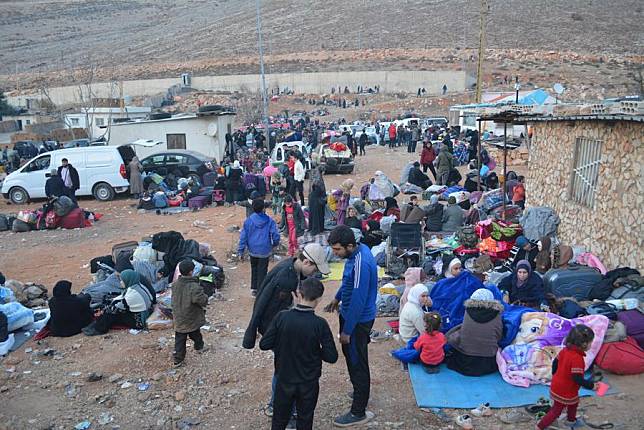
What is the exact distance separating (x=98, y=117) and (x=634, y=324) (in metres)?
31.9

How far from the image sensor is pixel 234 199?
16.1m

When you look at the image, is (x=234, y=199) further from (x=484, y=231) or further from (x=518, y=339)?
(x=518, y=339)

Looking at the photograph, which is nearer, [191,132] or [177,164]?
[177,164]

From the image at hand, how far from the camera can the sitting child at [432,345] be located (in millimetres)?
6246

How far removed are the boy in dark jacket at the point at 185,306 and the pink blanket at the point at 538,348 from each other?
10.7 feet

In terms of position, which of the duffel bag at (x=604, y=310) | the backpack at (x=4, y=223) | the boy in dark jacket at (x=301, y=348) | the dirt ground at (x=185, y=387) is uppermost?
the boy in dark jacket at (x=301, y=348)

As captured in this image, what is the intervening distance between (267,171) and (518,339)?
38.1 feet

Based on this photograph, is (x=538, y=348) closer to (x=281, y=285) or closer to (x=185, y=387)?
(x=281, y=285)

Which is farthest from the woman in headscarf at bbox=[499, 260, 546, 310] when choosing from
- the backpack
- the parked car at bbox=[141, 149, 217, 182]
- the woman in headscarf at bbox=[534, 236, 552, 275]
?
the parked car at bbox=[141, 149, 217, 182]

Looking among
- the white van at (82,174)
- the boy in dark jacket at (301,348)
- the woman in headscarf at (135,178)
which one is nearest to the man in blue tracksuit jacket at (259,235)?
the boy in dark jacket at (301,348)

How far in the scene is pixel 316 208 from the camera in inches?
468

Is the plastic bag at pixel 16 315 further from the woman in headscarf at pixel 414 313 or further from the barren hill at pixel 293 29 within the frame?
the barren hill at pixel 293 29

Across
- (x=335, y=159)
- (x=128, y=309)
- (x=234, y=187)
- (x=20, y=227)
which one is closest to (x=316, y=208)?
(x=234, y=187)

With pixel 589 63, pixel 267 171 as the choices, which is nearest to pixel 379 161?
pixel 267 171
